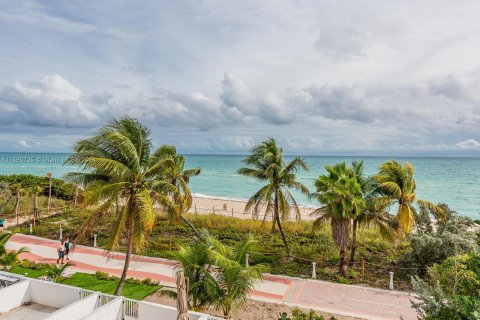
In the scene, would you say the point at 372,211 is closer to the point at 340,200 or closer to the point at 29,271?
the point at 340,200

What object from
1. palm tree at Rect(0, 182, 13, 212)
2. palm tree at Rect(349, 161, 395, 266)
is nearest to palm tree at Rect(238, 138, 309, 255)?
palm tree at Rect(349, 161, 395, 266)

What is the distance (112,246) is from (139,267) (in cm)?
578

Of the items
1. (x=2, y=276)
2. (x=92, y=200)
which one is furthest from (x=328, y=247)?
(x=2, y=276)

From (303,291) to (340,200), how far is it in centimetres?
417

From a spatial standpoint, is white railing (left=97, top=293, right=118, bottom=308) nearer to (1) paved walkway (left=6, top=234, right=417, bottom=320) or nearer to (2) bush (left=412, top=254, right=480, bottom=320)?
(1) paved walkway (left=6, top=234, right=417, bottom=320)

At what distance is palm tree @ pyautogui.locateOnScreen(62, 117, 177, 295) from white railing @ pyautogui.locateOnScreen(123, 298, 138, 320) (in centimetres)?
207

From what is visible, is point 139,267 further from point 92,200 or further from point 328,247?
point 328,247

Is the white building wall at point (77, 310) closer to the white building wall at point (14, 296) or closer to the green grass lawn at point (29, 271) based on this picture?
the white building wall at point (14, 296)

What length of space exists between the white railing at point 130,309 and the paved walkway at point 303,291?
4.77m

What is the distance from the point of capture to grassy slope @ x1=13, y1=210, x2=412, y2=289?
15539 mm

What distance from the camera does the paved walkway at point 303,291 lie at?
38.8 feet

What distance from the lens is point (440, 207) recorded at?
16.8 metres

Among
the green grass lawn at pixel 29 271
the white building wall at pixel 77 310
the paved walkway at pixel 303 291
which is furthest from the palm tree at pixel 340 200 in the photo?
the green grass lawn at pixel 29 271

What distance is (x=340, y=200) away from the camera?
14.2 metres
